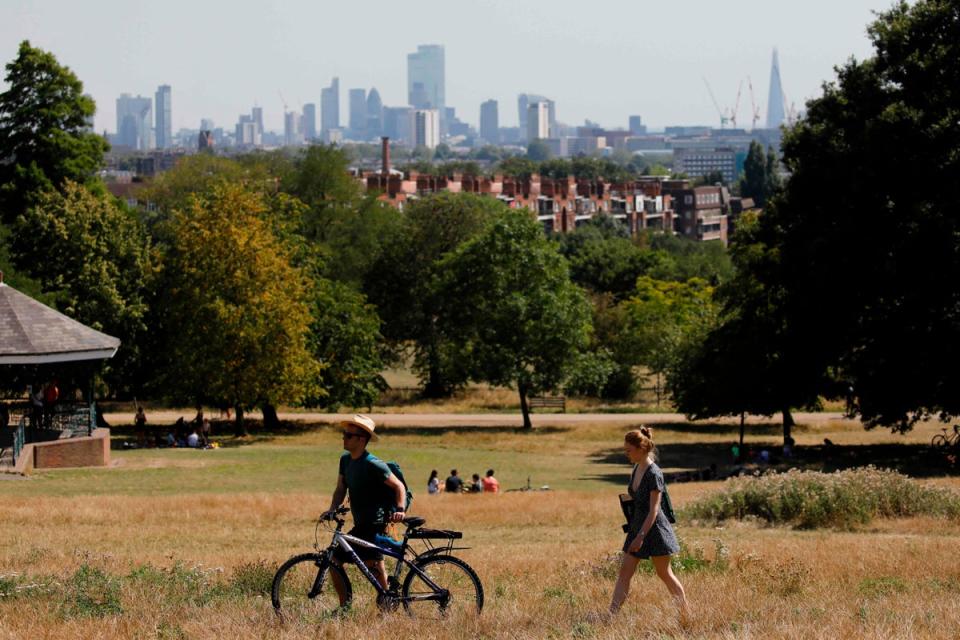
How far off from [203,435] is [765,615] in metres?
36.3

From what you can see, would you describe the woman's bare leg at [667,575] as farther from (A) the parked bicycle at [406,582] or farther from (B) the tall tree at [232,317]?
(B) the tall tree at [232,317]

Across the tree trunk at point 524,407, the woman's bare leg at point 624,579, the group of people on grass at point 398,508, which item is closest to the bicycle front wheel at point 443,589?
the group of people on grass at point 398,508

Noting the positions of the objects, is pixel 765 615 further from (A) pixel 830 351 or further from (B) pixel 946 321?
(A) pixel 830 351

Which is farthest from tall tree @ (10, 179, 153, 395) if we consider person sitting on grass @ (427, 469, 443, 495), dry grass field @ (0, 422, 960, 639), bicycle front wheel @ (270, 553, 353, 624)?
bicycle front wheel @ (270, 553, 353, 624)

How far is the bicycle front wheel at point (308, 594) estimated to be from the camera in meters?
12.0

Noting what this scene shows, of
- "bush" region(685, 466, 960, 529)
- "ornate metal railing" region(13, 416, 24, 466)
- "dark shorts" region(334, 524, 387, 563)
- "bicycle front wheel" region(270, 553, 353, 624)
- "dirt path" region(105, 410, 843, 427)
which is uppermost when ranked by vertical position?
"dark shorts" region(334, 524, 387, 563)

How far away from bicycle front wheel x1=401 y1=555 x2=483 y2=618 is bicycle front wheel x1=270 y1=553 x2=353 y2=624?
595 millimetres

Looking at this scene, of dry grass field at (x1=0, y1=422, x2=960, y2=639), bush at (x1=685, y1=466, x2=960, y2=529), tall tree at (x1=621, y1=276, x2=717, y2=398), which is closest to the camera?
dry grass field at (x1=0, y1=422, x2=960, y2=639)

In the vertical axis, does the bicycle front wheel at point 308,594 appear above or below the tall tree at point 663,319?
above

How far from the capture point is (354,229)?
7969cm

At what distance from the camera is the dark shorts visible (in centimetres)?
1227

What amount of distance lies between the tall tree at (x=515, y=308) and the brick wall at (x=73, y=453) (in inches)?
889

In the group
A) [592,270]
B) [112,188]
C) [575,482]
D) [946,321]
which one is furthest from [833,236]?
[112,188]

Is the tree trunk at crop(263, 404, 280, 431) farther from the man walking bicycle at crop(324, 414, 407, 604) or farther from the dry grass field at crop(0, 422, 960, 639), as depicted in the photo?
the man walking bicycle at crop(324, 414, 407, 604)
